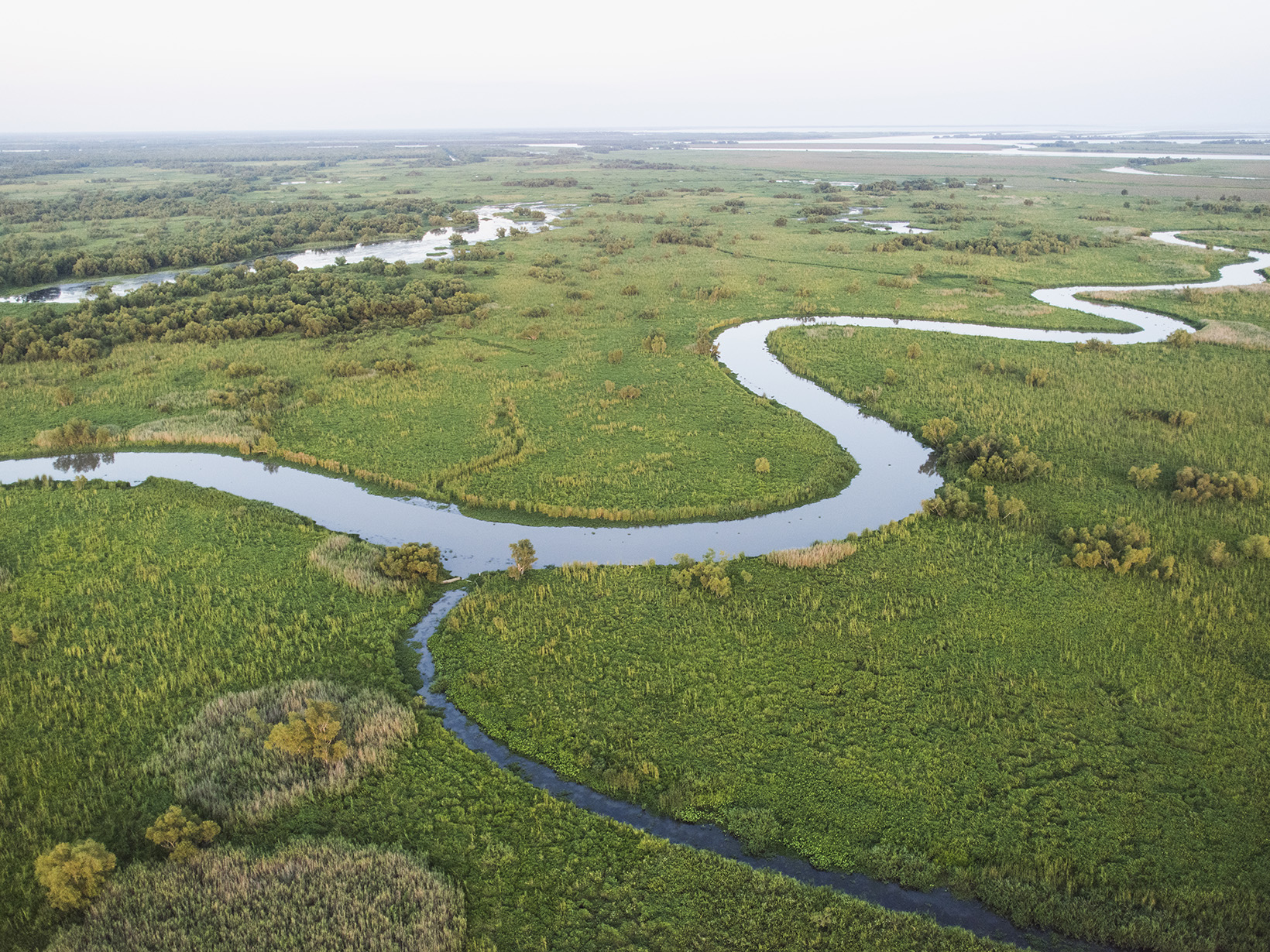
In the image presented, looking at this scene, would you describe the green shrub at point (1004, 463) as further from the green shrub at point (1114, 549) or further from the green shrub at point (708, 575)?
the green shrub at point (708, 575)

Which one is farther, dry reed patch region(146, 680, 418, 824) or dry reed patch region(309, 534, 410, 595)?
dry reed patch region(309, 534, 410, 595)

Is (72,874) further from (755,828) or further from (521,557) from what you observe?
(521,557)

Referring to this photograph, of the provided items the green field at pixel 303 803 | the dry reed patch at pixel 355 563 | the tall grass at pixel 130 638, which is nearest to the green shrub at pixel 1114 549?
the green field at pixel 303 803

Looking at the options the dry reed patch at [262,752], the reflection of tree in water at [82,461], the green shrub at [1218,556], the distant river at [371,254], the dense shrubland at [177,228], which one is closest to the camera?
the dry reed patch at [262,752]

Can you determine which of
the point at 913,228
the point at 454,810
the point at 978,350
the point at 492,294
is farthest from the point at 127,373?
the point at 913,228

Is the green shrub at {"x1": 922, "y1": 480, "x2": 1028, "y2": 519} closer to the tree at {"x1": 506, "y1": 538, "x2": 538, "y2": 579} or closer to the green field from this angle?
the tree at {"x1": 506, "y1": 538, "x2": 538, "y2": 579}

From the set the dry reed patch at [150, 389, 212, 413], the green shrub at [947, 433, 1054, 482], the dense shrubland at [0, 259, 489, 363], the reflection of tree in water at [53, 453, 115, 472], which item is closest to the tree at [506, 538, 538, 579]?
the green shrub at [947, 433, 1054, 482]
